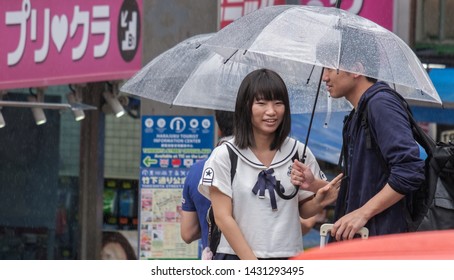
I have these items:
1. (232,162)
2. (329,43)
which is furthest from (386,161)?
(329,43)

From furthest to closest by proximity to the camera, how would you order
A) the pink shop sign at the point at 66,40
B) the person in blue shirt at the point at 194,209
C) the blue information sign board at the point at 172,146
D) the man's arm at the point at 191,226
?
the pink shop sign at the point at 66,40, the blue information sign board at the point at 172,146, the man's arm at the point at 191,226, the person in blue shirt at the point at 194,209

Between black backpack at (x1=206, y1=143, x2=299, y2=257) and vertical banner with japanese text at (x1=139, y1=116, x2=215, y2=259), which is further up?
black backpack at (x1=206, y1=143, x2=299, y2=257)

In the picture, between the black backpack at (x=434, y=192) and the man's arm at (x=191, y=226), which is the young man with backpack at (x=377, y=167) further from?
the man's arm at (x=191, y=226)

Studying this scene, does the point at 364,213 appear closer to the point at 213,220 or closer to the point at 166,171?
the point at 213,220

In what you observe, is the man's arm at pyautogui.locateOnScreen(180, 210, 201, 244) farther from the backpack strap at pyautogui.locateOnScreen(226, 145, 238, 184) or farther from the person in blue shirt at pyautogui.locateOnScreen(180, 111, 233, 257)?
the backpack strap at pyautogui.locateOnScreen(226, 145, 238, 184)

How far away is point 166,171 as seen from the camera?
10.5 meters

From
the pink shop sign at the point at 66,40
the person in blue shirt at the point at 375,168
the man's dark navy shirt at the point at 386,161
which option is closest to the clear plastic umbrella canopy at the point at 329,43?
the person in blue shirt at the point at 375,168

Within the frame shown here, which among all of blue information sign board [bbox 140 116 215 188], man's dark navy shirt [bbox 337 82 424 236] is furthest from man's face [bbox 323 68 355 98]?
blue information sign board [bbox 140 116 215 188]

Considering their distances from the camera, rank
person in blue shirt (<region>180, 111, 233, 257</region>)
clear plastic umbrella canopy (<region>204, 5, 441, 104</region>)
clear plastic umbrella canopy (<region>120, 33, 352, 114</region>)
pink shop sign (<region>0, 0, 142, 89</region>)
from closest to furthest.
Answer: clear plastic umbrella canopy (<region>204, 5, 441, 104</region>), person in blue shirt (<region>180, 111, 233, 257</region>), clear plastic umbrella canopy (<region>120, 33, 352, 114</region>), pink shop sign (<region>0, 0, 142, 89</region>)

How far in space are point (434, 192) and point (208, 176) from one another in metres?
1.04

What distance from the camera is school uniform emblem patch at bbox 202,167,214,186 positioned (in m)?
5.58

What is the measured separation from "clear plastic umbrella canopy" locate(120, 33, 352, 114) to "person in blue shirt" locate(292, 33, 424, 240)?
124cm

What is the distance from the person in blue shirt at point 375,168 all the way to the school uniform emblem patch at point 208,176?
38 cm

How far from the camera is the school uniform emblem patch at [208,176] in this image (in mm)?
5582
